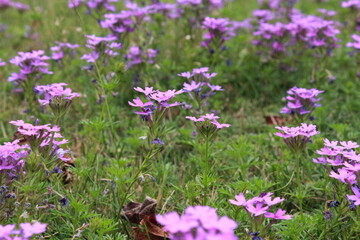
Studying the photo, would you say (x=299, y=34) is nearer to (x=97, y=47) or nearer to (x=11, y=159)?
(x=97, y=47)

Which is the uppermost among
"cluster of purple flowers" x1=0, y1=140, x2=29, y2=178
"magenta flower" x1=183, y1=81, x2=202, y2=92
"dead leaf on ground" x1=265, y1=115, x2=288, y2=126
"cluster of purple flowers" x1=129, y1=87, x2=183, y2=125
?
"cluster of purple flowers" x1=129, y1=87, x2=183, y2=125

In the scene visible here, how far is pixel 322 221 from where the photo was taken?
8.29 ft

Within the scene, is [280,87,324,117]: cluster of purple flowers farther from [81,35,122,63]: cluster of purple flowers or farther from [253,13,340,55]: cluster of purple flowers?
[81,35,122,63]: cluster of purple flowers

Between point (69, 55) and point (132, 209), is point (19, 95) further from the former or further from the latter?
point (132, 209)

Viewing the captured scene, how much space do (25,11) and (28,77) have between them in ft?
12.1

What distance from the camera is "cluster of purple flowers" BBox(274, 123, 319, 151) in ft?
7.82

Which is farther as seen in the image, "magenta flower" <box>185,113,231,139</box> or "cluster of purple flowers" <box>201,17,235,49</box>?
"cluster of purple flowers" <box>201,17,235,49</box>

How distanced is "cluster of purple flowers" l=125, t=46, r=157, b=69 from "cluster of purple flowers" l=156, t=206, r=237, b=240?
2870 millimetres

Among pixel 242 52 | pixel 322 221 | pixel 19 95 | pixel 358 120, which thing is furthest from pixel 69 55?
pixel 322 221

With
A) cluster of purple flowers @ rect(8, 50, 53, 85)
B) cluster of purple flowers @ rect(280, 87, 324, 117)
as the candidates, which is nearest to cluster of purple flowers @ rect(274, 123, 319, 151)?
cluster of purple flowers @ rect(280, 87, 324, 117)

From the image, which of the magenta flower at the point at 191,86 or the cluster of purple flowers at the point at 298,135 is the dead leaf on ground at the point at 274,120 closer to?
the magenta flower at the point at 191,86

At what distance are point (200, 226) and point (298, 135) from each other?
115cm

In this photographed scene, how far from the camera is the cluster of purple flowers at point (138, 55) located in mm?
4215

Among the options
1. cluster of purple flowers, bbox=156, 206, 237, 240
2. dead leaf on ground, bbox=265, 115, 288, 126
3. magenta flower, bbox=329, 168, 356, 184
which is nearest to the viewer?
cluster of purple flowers, bbox=156, 206, 237, 240
